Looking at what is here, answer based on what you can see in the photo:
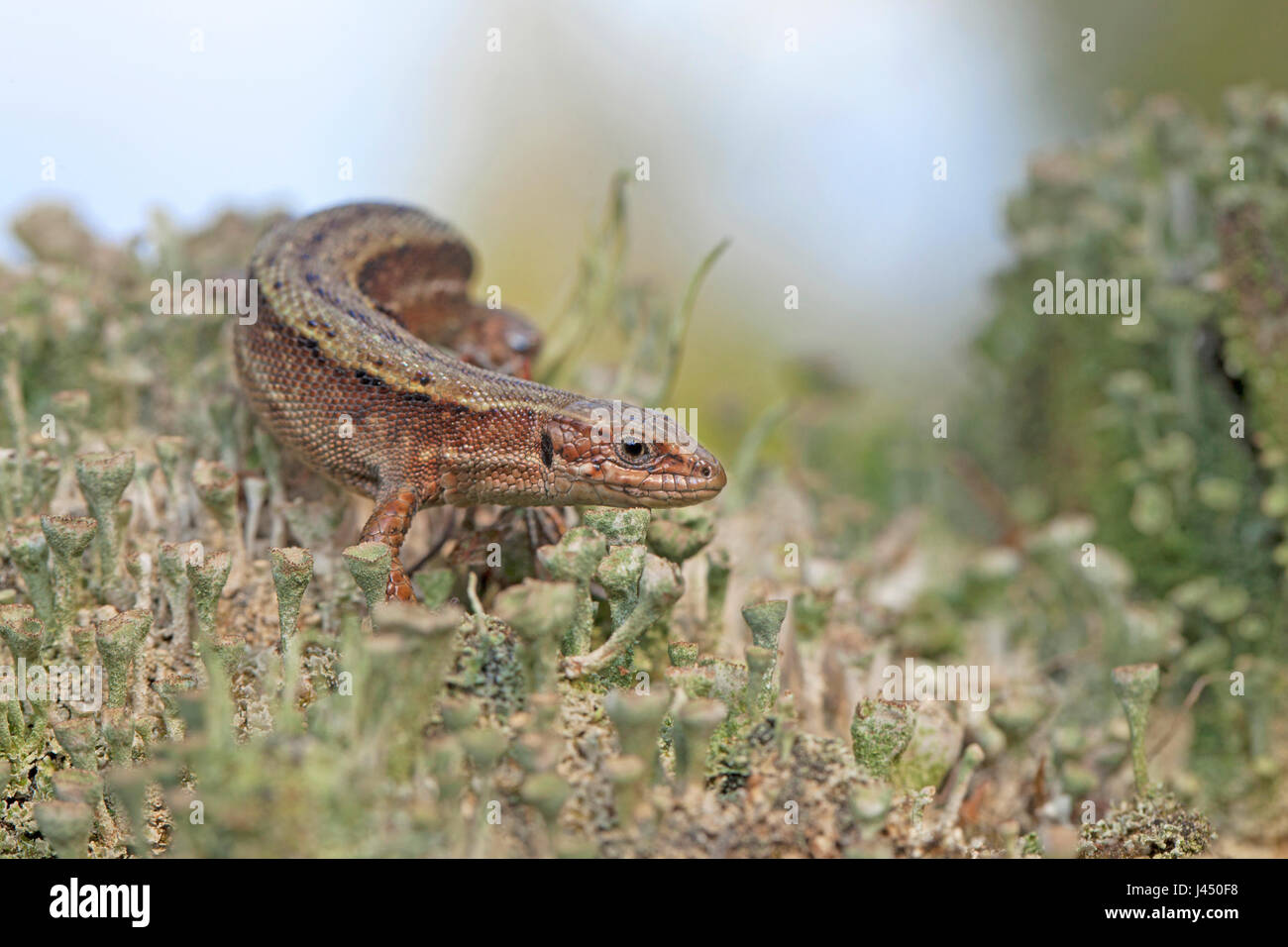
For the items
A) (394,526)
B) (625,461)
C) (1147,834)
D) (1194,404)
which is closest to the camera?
(1147,834)

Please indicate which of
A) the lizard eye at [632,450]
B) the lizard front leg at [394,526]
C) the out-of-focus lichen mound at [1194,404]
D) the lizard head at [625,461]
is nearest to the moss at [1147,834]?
the out-of-focus lichen mound at [1194,404]

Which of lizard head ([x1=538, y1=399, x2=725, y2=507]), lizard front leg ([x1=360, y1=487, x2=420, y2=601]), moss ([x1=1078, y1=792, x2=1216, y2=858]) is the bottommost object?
moss ([x1=1078, y1=792, x2=1216, y2=858])

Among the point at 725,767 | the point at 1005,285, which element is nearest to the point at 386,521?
the point at 725,767

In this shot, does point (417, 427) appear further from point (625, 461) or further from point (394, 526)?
point (625, 461)

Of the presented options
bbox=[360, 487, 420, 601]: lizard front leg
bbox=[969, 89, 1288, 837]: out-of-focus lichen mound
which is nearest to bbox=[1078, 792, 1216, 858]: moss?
bbox=[969, 89, 1288, 837]: out-of-focus lichen mound

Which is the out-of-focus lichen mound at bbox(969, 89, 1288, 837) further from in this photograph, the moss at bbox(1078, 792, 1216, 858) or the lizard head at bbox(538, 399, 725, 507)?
the lizard head at bbox(538, 399, 725, 507)

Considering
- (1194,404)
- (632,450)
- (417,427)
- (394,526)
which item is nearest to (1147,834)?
(632,450)
